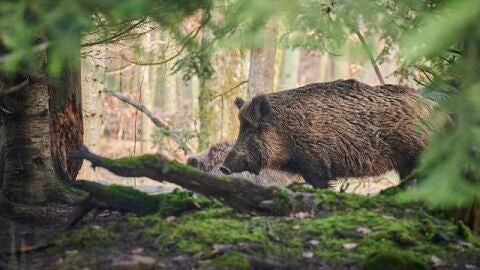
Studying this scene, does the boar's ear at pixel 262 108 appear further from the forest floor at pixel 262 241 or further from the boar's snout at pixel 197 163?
the forest floor at pixel 262 241

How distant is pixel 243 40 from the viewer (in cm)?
694

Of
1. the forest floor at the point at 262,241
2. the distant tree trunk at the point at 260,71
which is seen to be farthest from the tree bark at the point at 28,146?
the distant tree trunk at the point at 260,71

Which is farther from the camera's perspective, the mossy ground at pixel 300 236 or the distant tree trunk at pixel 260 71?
the distant tree trunk at pixel 260 71

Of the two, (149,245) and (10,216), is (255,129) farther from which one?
(149,245)

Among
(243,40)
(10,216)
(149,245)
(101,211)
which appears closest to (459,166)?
(149,245)

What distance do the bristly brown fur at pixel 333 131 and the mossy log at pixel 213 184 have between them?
3.86 meters

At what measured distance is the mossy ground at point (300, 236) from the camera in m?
5.44

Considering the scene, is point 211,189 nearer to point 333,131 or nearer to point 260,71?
point 333,131

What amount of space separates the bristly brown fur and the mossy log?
386cm

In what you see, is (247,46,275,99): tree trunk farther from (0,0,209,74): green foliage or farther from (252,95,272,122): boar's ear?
(0,0,209,74): green foliage

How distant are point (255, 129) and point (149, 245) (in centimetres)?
498

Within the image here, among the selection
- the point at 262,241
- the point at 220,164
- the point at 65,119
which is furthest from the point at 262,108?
the point at 262,241

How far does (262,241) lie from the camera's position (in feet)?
18.1

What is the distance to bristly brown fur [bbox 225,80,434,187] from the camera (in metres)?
9.74
